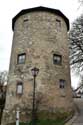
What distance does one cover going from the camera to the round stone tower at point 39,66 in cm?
2231

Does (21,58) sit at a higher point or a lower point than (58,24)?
lower

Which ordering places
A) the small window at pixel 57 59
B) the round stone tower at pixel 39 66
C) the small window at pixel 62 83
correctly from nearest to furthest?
the round stone tower at pixel 39 66
the small window at pixel 62 83
the small window at pixel 57 59

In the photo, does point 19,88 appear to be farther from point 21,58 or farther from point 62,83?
point 62,83

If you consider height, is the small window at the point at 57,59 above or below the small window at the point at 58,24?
below

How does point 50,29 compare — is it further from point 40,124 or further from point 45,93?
point 40,124

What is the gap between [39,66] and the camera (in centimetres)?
2305

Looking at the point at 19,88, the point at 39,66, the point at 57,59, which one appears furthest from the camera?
the point at 57,59

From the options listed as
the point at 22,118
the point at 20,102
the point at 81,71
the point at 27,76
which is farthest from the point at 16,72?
the point at 81,71

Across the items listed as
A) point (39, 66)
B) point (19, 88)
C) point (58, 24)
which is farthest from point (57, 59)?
point (19, 88)

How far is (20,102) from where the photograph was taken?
22625 mm

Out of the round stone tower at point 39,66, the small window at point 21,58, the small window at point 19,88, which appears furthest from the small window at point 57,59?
the small window at point 19,88

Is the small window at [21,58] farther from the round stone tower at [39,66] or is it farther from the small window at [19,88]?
the small window at [19,88]

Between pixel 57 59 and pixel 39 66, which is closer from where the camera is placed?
pixel 39 66

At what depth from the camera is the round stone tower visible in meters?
22.3
